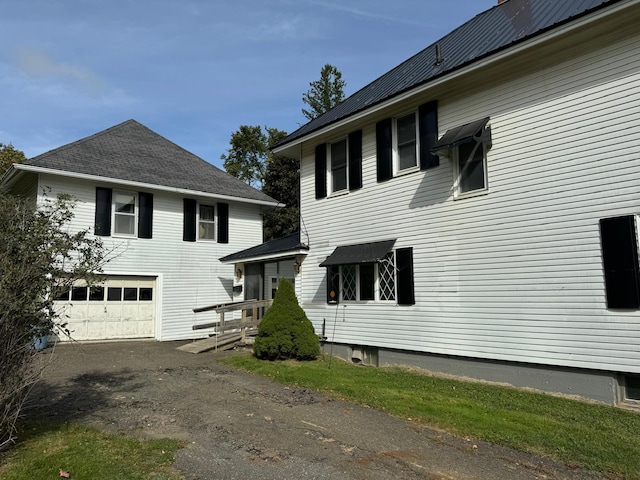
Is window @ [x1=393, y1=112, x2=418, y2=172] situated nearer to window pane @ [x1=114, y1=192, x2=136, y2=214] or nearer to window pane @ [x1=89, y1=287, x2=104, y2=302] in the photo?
window pane @ [x1=114, y1=192, x2=136, y2=214]

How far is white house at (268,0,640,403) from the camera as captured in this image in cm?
728

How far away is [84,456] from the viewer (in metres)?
4.79

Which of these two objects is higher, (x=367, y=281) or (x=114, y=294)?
(x=367, y=281)

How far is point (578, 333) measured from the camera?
7.53m

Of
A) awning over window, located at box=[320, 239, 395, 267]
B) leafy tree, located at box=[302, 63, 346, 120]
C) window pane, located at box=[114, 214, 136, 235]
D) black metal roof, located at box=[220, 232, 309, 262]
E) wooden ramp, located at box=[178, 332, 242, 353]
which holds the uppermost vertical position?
leafy tree, located at box=[302, 63, 346, 120]

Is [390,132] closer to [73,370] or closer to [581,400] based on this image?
[581,400]

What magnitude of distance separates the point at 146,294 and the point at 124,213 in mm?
2875

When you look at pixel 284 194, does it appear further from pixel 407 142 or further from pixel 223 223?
pixel 407 142

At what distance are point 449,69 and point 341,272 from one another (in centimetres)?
549

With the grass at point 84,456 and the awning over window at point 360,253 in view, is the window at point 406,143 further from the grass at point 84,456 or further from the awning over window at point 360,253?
the grass at point 84,456

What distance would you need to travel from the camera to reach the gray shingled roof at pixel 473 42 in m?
8.51

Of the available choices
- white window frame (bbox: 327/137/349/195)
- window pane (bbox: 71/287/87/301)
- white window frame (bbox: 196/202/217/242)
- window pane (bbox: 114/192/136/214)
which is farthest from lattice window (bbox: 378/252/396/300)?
window pane (bbox: 71/287/87/301)

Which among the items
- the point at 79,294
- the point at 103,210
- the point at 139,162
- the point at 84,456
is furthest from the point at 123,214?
the point at 84,456

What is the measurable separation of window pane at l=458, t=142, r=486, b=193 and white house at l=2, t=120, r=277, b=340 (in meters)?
10.0
